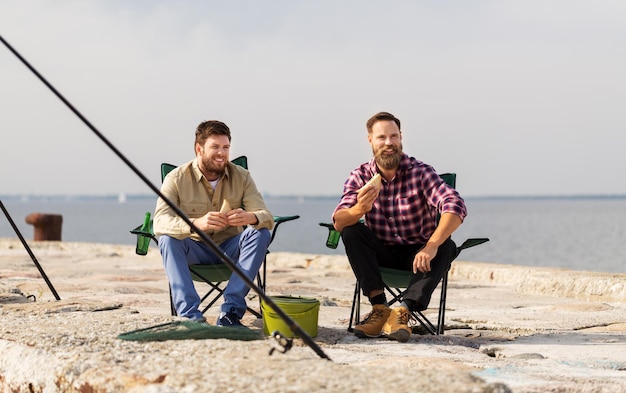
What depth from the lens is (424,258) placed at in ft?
11.7

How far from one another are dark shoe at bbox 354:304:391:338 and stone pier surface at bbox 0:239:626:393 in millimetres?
63

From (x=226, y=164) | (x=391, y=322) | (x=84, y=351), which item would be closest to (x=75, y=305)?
(x=226, y=164)

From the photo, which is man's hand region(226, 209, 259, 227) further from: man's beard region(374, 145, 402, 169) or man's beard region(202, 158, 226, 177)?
man's beard region(374, 145, 402, 169)

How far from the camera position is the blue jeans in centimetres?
361

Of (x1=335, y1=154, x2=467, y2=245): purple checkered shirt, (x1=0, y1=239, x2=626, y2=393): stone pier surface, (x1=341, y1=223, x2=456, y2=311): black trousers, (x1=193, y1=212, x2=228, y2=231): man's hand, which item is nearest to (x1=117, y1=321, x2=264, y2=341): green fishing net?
(x1=0, y1=239, x2=626, y2=393): stone pier surface

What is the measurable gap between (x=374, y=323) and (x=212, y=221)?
2.85ft

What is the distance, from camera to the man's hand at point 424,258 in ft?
11.7

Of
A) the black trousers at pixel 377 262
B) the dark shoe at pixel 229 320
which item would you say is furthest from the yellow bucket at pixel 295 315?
the black trousers at pixel 377 262

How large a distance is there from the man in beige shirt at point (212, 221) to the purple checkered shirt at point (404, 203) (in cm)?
46

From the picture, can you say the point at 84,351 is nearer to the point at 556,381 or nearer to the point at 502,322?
the point at 556,381

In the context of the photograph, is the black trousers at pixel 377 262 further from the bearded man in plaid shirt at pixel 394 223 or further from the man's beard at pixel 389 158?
the man's beard at pixel 389 158

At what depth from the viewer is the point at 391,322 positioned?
11.7 ft

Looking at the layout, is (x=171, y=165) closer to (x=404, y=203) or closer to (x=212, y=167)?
(x=212, y=167)

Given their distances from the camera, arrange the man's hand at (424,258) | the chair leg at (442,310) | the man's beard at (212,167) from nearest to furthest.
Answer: the man's hand at (424,258) < the chair leg at (442,310) < the man's beard at (212,167)
